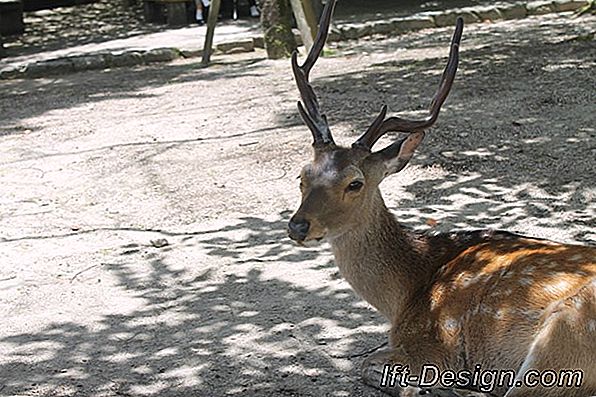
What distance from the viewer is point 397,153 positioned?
4.33 m

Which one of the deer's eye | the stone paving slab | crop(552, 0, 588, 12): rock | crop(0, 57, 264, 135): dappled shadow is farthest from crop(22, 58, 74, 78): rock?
the deer's eye

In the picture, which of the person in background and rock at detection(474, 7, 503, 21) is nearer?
rock at detection(474, 7, 503, 21)

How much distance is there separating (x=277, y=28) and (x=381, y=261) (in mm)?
8387

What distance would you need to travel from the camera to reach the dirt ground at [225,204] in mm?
4559

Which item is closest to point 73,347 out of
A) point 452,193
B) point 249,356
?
point 249,356

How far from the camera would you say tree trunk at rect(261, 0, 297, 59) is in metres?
12.2

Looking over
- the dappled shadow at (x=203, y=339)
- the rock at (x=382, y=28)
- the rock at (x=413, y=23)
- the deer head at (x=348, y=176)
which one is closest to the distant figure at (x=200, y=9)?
the rock at (x=382, y=28)

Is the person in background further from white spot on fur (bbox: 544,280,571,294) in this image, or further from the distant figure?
white spot on fur (bbox: 544,280,571,294)

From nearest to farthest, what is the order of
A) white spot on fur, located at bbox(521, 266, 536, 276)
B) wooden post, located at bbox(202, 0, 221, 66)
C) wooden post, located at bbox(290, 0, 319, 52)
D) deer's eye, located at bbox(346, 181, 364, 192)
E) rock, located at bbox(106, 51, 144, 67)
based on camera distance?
white spot on fur, located at bbox(521, 266, 536, 276) < deer's eye, located at bbox(346, 181, 364, 192) < wooden post, located at bbox(290, 0, 319, 52) < wooden post, located at bbox(202, 0, 221, 66) < rock, located at bbox(106, 51, 144, 67)

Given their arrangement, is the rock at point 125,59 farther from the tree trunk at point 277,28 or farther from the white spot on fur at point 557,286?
the white spot on fur at point 557,286

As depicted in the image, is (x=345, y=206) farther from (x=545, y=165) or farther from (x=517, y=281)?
(x=545, y=165)

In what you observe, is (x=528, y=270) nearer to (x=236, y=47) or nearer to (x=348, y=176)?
(x=348, y=176)

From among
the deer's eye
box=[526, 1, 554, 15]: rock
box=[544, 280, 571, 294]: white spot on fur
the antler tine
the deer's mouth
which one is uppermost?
the antler tine

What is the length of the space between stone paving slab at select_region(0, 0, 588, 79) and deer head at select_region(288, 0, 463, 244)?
8.97m
